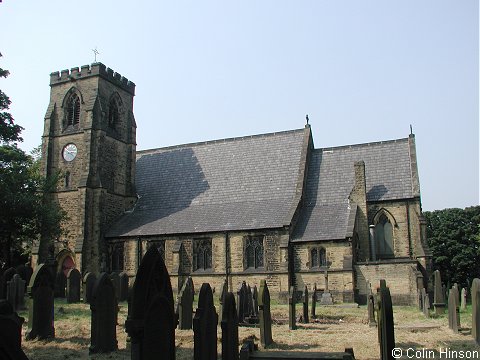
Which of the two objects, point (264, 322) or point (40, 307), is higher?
point (40, 307)

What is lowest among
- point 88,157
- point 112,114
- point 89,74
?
point 88,157

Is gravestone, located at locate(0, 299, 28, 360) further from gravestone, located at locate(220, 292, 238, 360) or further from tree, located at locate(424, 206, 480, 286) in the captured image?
tree, located at locate(424, 206, 480, 286)

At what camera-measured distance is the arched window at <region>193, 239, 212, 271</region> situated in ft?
101

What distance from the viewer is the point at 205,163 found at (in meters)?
36.4

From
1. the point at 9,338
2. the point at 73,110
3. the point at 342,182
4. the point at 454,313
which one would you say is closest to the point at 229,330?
the point at 9,338

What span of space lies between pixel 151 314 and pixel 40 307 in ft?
23.6

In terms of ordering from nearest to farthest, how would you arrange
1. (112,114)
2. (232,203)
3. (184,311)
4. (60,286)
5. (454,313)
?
1. (454,313)
2. (184,311)
3. (60,286)
4. (232,203)
5. (112,114)

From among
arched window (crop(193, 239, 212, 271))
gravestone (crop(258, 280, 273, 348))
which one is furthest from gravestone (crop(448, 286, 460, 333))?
arched window (crop(193, 239, 212, 271))

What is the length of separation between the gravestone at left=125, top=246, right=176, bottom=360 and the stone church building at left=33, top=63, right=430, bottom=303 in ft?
66.6

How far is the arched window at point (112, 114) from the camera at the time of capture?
3569 centimetres

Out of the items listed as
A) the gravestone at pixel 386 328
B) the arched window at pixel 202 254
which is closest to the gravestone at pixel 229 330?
the gravestone at pixel 386 328

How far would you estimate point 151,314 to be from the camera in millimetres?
7098

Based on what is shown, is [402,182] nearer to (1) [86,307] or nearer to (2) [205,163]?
(2) [205,163]

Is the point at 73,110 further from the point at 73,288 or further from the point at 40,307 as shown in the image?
the point at 40,307
